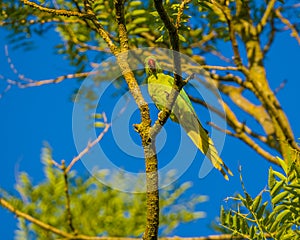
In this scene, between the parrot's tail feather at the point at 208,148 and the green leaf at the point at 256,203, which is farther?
the parrot's tail feather at the point at 208,148

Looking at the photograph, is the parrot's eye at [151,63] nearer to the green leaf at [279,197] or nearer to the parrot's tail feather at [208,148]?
the parrot's tail feather at [208,148]

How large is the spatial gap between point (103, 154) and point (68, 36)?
967 mm

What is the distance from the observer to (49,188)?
222cm

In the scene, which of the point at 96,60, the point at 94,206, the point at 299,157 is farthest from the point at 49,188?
the point at 299,157

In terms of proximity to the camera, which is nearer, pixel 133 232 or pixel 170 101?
pixel 170 101

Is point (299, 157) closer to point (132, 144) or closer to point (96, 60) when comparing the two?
point (132, 144)

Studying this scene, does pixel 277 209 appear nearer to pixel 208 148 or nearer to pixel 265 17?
pixel 208 148

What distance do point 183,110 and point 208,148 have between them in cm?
21

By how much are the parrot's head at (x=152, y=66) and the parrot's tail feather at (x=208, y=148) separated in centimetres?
34

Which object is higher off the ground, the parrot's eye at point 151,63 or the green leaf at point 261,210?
the parrot's eye at point 151,63

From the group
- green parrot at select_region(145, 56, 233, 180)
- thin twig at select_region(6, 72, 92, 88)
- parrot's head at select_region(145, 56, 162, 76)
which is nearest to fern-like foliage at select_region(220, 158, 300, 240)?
green parrot at select_region(145, 56, 233, 180)

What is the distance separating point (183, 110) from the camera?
5.66 ft

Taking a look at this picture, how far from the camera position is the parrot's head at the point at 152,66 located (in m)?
1.92

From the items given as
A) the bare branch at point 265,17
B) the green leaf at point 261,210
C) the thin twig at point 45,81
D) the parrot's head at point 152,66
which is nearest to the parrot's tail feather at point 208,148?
the parrot's head at point 152,66
